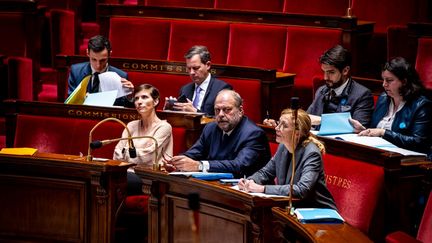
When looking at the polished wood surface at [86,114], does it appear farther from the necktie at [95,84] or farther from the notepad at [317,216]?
the notepad at [317,216]

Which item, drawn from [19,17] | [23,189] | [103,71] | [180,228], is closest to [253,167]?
[180,228]

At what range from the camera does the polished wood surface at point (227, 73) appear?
295 centimetres

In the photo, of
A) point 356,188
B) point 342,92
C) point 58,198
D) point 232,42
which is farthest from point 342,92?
point 58,198

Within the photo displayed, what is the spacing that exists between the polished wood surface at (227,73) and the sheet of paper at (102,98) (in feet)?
1.18

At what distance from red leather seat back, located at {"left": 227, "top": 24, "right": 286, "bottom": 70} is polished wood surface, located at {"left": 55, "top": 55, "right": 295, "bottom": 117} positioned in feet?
0.68

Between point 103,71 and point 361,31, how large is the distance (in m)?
0.95

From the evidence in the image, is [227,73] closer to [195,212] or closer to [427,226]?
[195,212]

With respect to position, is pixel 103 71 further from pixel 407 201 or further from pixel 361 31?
pixel 407 201

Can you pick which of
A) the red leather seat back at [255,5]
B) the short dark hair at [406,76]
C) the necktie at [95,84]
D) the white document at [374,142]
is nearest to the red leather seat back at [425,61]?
the short dark hair at [406,76]

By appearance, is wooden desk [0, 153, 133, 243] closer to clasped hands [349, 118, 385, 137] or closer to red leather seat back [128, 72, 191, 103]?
clasped hands [349, 118, 385, 137]

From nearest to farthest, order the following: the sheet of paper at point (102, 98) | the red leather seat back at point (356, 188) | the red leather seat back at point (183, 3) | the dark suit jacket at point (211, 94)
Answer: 1. the red leather seat back at point (356, 188)
2. the sheet of paper at point (102, 98)
3. the dark suit jacket at point (211, 94)
4. the red leather seat back at point (183, 3)

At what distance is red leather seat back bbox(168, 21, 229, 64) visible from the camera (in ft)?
10.9

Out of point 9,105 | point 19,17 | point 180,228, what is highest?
point 19,17

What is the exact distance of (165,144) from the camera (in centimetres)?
252
